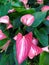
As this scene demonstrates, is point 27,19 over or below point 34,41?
over

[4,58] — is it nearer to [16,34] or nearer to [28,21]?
[16,34]

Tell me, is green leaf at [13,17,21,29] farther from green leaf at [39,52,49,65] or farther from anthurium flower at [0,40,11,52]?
green leaf at [39,52,49,65]

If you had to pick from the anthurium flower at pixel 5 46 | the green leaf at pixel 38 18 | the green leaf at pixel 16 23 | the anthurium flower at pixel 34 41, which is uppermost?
A: the green leaf at pixel 38 18

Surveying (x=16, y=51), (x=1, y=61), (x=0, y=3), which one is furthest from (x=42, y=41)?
(x=0, y=3)

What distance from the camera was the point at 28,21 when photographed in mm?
1160

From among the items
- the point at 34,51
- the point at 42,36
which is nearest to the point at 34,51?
the point at 34,51

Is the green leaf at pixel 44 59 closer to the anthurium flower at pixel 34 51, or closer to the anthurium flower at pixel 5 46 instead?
the anthurium flower at pixel 34 51

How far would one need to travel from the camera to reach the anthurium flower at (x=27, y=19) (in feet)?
3.81

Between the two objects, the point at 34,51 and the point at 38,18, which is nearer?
the point at 34,51

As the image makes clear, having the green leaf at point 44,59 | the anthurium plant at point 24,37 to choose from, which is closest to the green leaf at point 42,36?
the anthurium plant at point 24,37

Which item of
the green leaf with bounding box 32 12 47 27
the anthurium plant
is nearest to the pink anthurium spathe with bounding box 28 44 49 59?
the anthurium plant

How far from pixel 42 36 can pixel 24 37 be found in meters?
0.12

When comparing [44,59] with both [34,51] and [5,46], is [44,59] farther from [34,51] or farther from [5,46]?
[5,46]

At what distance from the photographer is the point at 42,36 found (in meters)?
1.20
